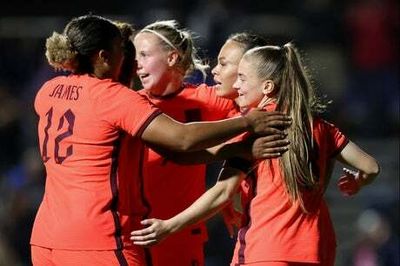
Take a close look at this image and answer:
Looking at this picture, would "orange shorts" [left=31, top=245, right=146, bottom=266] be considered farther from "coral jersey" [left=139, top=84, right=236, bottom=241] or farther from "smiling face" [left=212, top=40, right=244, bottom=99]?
"smiling face" [left=212, top=40, right=244, bottom=99]

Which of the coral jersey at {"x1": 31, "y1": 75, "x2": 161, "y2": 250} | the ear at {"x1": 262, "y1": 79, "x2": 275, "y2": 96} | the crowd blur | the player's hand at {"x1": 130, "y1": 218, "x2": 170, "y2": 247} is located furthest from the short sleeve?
the crowd blur

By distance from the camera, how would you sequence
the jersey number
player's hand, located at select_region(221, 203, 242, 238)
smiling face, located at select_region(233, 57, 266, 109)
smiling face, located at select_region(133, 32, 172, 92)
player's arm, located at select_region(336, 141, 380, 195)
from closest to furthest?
the jersey number → smiling face, located at select_region(233, 57, 266, 109) → player's arm, located at select_region(336, 141, 380, 195) → player's hand, located at select_region(221, 203, 242, 238) → smiling face, located at select_region(133, 32, 172, 92)

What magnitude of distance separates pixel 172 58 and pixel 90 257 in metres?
1.40

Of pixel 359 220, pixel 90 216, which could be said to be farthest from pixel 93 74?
pixel 359 220

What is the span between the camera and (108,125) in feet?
17.7

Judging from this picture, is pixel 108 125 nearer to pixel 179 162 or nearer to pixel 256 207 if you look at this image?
pixel 179 162

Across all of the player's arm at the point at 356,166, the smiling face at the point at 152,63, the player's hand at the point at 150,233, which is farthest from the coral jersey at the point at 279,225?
the smiling face at the point at 152,63

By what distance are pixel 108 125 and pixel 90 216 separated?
1.30 feet

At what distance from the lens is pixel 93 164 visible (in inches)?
214

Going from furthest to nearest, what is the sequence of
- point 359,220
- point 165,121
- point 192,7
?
point 192,7, point 359,220, point 165,121

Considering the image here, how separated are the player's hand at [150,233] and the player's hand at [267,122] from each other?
563 mm

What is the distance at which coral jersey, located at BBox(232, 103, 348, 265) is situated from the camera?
536 centimetres

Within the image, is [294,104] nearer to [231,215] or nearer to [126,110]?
[126,110]

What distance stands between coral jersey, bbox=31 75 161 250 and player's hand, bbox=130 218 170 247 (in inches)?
3.2
